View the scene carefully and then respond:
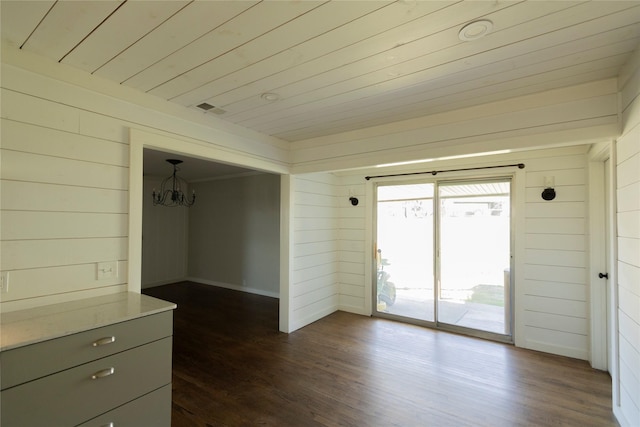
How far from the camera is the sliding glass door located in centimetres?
372

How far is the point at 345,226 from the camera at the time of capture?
4.88m

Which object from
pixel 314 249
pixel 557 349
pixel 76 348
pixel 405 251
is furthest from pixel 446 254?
pixel 76 348

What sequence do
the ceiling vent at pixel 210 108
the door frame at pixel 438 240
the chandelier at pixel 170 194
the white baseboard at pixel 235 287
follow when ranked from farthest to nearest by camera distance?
the chandelier at pixel 170 194 → the white baseboard at pixel 235 287 → the door frame at pixel 438 240 → the ceiling vent at pixel 210 108

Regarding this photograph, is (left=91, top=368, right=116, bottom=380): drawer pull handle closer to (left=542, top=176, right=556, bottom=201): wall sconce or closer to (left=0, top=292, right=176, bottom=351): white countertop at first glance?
(left=0, top=292, right=176, bottom=351): white countertop

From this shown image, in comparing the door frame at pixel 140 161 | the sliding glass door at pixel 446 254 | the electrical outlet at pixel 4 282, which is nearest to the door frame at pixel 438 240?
the sliding glass door at pixel 446 254

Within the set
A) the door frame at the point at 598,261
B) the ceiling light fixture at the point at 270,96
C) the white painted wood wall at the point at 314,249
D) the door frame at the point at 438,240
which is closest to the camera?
the ceiling light fixture at the point at 270,96

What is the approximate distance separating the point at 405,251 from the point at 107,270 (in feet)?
12.3

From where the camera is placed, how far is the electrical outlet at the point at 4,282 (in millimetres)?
1667

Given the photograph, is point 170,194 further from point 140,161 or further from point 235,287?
point 140,161

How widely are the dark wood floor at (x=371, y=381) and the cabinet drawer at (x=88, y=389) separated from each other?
27.6 inches

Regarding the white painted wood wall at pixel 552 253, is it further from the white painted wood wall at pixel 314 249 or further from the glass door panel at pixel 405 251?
the white painted wood wall at pixel 314 249

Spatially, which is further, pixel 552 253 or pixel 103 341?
pixel 552 253

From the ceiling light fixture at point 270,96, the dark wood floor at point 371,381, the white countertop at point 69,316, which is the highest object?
the ceiling light fixture at point 270,96

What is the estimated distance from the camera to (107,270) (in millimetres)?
2094
